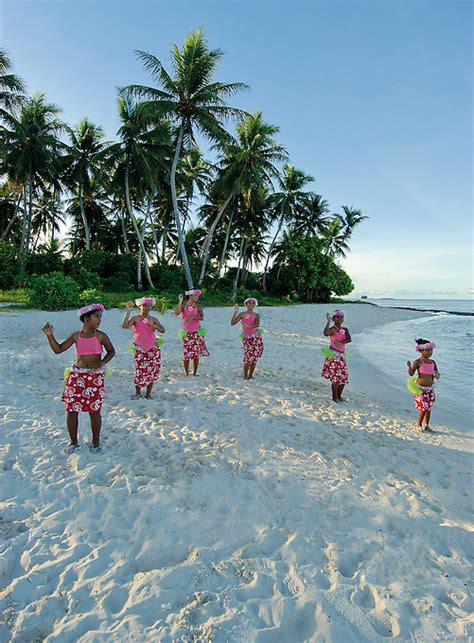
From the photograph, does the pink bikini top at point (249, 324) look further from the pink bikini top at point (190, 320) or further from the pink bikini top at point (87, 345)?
the pink bikini top at point (87, 345)

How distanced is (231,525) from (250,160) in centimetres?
2352

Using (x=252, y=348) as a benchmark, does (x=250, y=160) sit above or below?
above

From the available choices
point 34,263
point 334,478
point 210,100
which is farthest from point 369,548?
point 34,263

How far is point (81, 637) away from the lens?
1.80 metres

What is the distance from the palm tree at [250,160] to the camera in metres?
22.3

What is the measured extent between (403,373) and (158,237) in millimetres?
28243

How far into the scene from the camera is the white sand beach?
1.96m

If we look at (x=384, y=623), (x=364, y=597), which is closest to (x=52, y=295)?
(x=364, y=597)

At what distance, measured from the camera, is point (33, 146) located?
21172 millimetres

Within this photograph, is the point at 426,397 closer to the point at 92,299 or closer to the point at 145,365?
the point at 145,365

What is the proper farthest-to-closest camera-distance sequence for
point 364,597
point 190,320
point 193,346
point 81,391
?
1. point 193,346
2. point 190,320
3. point 81,391
4. point 364,597

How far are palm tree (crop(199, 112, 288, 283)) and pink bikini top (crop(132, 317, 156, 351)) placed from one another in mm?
19192

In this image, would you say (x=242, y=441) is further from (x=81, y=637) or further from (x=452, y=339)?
(x=452, y=339)

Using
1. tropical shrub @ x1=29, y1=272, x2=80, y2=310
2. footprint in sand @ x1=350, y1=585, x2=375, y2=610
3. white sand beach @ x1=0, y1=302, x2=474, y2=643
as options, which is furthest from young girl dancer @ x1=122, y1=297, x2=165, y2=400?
tropical shrub @ x1=29, y1=272, x2=80, y2=310
